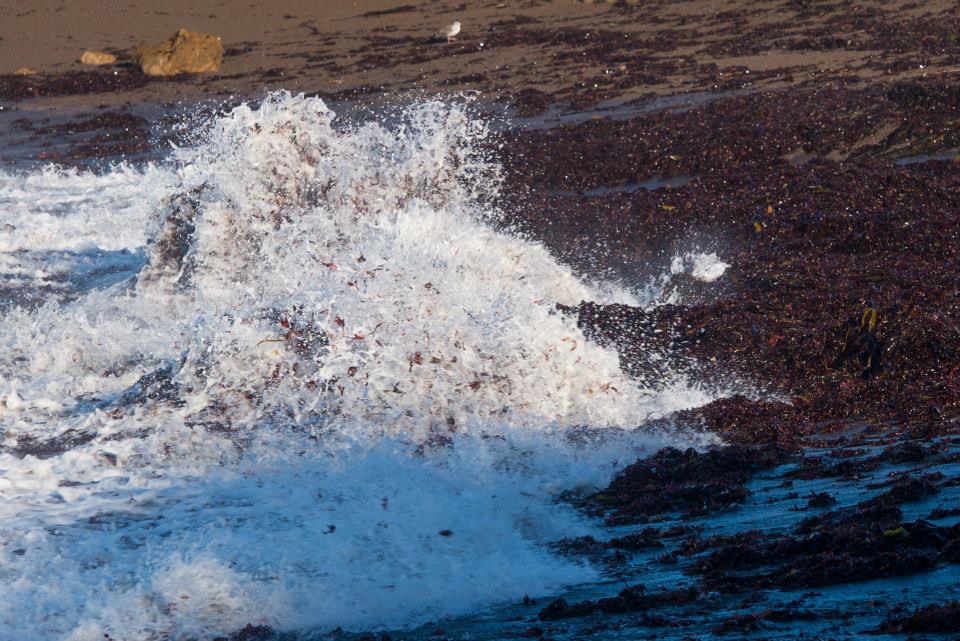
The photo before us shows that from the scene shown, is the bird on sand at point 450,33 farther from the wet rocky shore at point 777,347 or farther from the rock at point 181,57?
the wet rocky shore at point 777,347

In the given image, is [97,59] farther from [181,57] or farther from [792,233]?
[792,233]

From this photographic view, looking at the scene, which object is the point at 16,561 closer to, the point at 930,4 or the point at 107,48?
the point at 107,48

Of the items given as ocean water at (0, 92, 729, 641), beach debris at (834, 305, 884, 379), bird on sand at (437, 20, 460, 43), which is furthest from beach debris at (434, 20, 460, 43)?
beach debris at (834, 305, 884, 379)

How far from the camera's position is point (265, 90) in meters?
16.0

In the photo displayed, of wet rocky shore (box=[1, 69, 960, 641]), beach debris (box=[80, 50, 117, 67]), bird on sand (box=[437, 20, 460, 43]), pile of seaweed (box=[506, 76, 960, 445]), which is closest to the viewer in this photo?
wet rocky shore (box=[1, 69, 960, 641])

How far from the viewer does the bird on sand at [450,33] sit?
56.3 ft

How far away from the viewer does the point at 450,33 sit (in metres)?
17.2

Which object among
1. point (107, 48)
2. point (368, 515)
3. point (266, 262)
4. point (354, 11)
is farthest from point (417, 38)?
point (368, 515)

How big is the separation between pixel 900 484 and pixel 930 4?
14819mm

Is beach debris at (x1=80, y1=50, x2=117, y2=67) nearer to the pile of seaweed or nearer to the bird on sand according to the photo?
the bird on sand

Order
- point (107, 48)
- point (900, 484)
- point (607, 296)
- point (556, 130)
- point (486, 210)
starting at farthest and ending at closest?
point (107, 48)
point (556, 130)
point (486, 210)
point (607, 296)
point (900, 484)

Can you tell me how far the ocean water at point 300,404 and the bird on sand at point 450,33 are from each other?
23.5 ft

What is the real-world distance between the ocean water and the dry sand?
212 inches

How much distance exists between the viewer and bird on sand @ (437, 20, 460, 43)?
17172 millimetres
